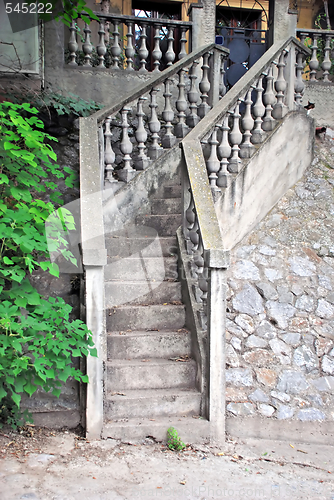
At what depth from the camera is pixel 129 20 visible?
24.4 feet

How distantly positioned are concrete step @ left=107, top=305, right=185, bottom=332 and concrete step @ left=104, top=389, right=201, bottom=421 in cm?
71

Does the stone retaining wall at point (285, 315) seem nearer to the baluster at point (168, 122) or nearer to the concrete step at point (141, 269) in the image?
the concrete step at point (141, 269)

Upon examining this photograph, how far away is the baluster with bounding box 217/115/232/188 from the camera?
218 inches

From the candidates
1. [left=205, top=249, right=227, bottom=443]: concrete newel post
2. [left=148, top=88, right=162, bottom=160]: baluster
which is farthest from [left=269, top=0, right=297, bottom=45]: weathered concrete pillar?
[left=205, top=249, right=227, bottom=443]: concrete newel post

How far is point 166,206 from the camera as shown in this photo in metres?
5.89

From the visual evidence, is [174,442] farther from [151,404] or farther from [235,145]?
[235,145]

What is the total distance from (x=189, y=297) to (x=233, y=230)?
1.46 metres

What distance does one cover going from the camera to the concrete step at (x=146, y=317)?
452 cm

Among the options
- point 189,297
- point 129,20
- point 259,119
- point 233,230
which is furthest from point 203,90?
point 189,297

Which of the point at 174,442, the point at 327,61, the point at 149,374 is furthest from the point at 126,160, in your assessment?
the point at 327,61

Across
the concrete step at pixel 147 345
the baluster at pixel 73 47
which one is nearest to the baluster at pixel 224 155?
the concrete step at pixel 147 345

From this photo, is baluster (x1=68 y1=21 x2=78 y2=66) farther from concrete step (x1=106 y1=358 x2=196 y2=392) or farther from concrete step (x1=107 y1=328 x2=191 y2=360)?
concrete step (x1=106 y1=358 x2=196 y2=392)

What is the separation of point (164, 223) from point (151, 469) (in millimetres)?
2971

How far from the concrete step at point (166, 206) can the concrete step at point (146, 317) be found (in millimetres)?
1642
